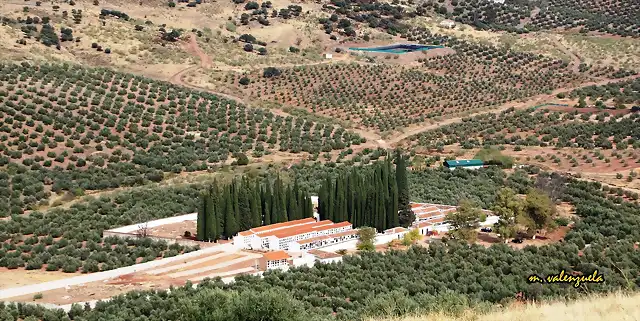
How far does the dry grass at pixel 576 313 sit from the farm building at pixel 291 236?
74.4ft

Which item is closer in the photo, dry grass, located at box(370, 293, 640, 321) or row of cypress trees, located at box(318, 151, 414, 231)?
dry grass, located at box(370, 293, 640, 321)

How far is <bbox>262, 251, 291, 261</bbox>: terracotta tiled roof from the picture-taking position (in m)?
38.5

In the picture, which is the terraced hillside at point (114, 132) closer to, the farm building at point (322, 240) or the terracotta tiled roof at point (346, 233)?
the farm building at point (322, 240)

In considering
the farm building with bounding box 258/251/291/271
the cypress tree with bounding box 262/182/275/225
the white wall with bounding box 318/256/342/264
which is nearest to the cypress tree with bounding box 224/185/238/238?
the cypress tree with bounding box 262/182/275/225

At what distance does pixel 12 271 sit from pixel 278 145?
38590 millimetres

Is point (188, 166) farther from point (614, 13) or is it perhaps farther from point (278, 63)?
point (614, 13)

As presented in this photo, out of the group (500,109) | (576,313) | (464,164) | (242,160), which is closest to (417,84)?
(500,109)

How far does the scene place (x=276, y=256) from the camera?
1532 inches

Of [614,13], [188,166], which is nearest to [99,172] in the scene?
[188,166]

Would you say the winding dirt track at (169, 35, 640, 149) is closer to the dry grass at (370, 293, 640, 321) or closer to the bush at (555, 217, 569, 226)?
the bush at (555, 217, 569, 226)

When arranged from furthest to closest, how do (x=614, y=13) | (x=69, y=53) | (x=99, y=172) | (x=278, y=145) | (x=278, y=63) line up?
1. (x=614, y=13)
2. (x=278, y=63)
3. (x=69, y=53)
4. (x=278, y=145)
5. (x=99, y=172)

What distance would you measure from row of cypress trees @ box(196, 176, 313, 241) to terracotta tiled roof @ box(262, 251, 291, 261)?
223 inches

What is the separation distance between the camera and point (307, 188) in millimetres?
55906

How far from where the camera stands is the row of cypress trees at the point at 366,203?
4712 cm
